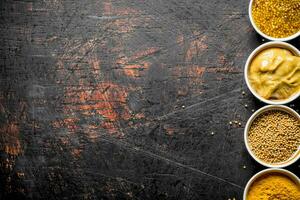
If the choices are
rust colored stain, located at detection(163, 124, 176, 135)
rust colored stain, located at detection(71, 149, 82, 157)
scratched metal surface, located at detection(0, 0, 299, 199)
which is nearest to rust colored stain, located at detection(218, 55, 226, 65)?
scratched metal surface, located at detection(0, 0, 299, 199)

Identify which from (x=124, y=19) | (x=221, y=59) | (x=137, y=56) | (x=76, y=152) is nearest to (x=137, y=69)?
(x=137, y=56)

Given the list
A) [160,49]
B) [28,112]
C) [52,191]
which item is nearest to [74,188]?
[52,191]

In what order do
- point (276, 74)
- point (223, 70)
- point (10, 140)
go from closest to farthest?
1. point (276, 74)
2. point (223, 70)
3. point (10, 140)

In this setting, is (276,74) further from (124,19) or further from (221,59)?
(124,19)

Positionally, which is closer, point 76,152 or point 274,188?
point 274,188

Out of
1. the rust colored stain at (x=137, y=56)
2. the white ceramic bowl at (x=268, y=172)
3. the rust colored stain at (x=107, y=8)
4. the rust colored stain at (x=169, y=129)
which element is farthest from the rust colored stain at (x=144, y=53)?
the white ceramic bowl at (x=268, y=172)

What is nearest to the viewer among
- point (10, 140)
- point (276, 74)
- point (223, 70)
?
point (276, 74)
